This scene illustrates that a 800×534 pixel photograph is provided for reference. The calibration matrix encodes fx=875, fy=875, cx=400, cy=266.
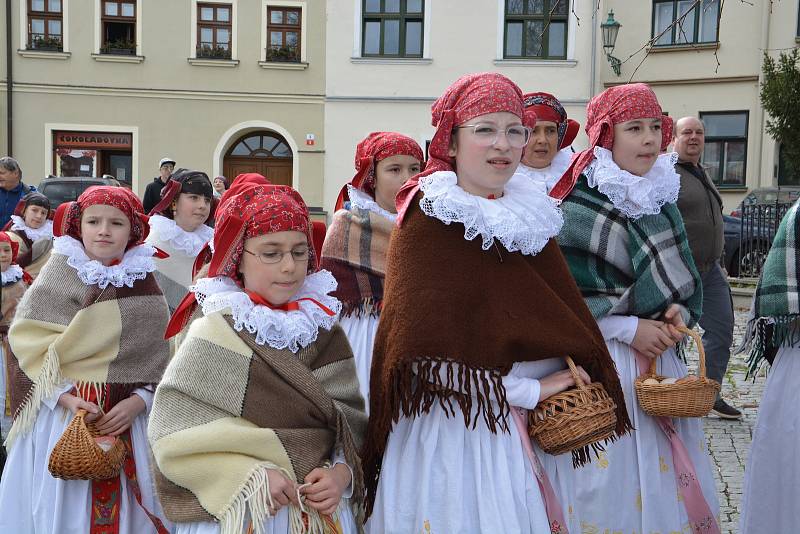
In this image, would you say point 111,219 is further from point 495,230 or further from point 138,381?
point 495,230

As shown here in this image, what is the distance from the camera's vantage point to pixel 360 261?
15.7 feet

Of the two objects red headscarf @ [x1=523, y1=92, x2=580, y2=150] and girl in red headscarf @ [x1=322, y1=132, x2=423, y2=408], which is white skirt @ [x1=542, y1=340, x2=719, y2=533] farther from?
red headscarf @ [x1=523, y1=92, x2=580, y2=150]

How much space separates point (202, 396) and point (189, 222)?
3.35 metres

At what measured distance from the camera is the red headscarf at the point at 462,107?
2.85 m

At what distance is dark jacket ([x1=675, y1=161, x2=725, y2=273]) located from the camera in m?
5.18

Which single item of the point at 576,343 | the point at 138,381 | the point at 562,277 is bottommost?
the point at 138,381

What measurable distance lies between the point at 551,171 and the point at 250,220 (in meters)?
2.69

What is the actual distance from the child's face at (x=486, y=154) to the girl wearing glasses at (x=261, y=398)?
588 mm

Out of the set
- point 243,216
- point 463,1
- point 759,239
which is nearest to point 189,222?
point 243,216

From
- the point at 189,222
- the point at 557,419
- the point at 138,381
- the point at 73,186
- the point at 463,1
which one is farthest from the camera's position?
the point at 463,1

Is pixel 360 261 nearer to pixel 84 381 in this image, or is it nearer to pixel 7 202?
pixel 84 381

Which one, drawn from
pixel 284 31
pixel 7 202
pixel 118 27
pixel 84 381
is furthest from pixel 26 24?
pixel 84 381

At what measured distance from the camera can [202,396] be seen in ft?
9.03

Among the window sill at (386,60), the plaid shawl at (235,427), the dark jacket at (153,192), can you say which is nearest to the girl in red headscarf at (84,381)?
the plaid shawl at (235,427)
